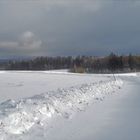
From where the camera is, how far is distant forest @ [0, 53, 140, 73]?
139 metres

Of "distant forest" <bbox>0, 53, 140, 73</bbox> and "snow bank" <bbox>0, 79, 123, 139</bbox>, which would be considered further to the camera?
"distant forest" <bbox>0, 53, 140, 73</bbox>

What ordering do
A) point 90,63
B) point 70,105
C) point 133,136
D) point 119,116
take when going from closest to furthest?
point 133,136 < point 119,116 < point 70,105 < point 90,63

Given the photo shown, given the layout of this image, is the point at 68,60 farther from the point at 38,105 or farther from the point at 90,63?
the point at 38,105

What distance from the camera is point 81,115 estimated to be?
1286 centimetres

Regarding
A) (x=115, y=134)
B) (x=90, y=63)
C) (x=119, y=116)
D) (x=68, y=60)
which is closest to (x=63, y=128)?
(x=115, y=134)

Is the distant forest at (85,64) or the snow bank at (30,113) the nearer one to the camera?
the snow bank at (30,113)

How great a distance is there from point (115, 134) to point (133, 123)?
1930mm

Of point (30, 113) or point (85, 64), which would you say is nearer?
point (30, 113)

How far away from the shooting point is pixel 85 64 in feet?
541

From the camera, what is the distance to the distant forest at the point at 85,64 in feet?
456

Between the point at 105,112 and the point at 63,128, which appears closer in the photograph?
the point at 63,128

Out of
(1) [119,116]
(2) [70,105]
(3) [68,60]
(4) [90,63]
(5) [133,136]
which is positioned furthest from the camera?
(3) [68,60]

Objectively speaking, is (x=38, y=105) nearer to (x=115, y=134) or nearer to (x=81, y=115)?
(x=81, y=115)

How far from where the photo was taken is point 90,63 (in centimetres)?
16475
